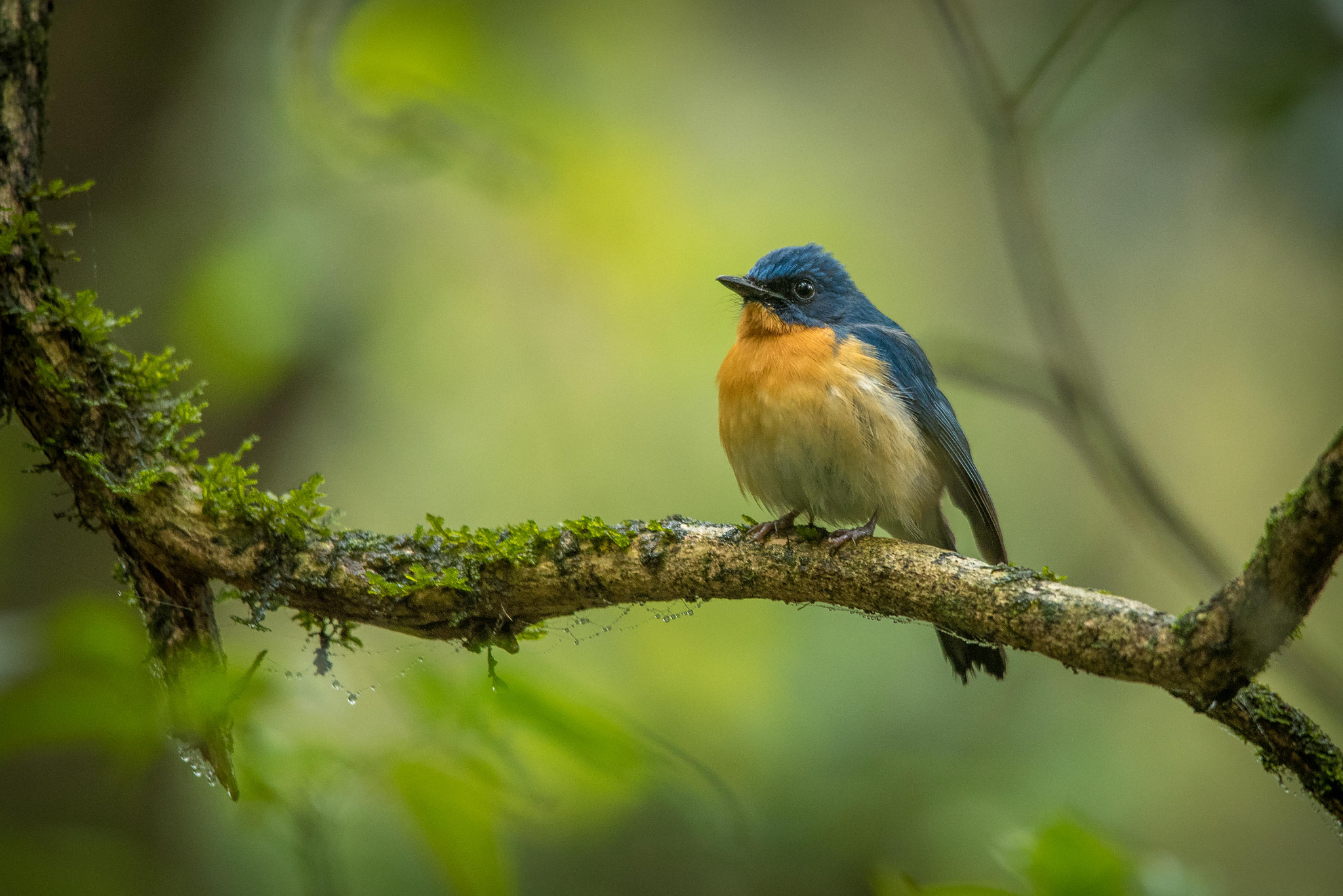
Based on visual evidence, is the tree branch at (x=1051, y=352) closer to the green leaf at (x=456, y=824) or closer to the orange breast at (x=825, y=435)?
the orange breast at (x=825, y=435)

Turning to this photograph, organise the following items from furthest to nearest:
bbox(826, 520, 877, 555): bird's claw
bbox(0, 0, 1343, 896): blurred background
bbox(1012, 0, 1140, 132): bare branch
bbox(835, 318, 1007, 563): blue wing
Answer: bbox(0, 0, 1343, 896): blurred background, bbox(835, 318, 1007, 563): blue wing, bbox(826, 520, 877, 555): bird's claw, bbox(1012, 0, 1140, 132): bare branch

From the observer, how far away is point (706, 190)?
8.19 meters

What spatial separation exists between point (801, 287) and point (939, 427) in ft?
2.97

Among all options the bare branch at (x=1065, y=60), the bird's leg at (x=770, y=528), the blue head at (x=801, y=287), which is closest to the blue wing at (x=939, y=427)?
the blue head at (x=801, y=287)

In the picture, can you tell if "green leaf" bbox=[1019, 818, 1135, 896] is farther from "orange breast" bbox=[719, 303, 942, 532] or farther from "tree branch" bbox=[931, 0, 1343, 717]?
"orange breast" bbox=[719, 303, 942, 532]

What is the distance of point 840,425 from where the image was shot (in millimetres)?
3639

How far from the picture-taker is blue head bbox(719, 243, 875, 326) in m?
4.29

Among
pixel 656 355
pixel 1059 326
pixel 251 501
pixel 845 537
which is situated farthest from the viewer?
pixel 656 355

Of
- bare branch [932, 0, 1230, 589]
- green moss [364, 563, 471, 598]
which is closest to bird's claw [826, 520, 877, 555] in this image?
bare branch [932, 0, 1230, 589]

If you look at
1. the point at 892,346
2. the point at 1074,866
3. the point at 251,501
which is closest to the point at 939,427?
the point at 892,346

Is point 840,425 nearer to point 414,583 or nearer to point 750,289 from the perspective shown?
point 750,289

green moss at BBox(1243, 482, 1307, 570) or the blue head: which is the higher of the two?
the blue head

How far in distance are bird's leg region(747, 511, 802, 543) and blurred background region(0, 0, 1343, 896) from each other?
19.5 inches

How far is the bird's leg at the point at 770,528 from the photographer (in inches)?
122
